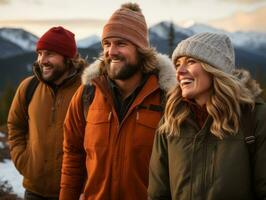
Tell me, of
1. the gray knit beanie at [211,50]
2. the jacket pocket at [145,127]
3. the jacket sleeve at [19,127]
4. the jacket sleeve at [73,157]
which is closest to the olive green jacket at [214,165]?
the gray knit beanie at [211,50]

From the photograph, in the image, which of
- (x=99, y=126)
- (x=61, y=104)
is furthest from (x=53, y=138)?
(x=99, y=126)

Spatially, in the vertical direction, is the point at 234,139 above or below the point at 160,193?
above

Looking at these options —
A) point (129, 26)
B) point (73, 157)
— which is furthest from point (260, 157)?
point (73, 157)

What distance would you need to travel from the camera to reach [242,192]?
322 centimetres

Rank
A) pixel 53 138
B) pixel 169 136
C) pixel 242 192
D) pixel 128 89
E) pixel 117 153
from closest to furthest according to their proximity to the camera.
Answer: pixel 242 192 → pixel 169 136 → pixel 117 153 → pixel 128 89 → pixel 53 138

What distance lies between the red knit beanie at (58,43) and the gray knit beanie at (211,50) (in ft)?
7.30

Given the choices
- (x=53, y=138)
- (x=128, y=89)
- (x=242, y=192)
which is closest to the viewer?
(x=242, y=192)

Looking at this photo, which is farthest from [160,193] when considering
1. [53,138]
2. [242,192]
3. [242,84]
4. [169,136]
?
[53,138]

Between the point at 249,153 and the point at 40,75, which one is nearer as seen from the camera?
the point at 249,153

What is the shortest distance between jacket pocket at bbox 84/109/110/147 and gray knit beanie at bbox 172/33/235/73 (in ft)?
2.96

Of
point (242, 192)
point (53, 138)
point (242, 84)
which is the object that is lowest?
point (53, 138)

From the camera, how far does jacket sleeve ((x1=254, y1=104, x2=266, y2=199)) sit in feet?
10.5

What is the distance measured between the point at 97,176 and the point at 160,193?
28.5 inches

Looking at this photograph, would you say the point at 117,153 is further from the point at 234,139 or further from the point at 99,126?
the point at 234,139
